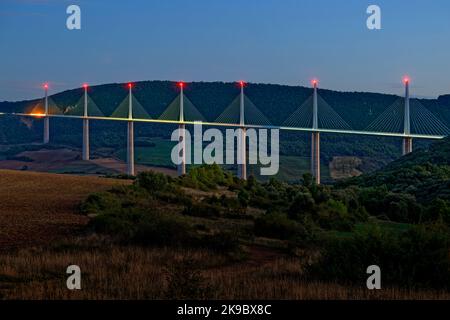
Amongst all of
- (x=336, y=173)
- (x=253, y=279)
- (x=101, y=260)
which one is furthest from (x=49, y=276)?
(x=336, y=173)

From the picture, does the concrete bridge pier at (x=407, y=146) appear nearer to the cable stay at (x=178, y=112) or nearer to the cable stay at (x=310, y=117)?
the cable stay at (x=310, y=117)

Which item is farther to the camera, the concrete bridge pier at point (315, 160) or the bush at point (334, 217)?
the concrete bridge pier at point (315, 160)

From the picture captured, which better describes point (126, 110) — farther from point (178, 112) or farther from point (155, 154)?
point (178, 112)

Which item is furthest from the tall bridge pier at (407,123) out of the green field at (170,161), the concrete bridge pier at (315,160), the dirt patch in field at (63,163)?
the dirt patch in field at (63,163)

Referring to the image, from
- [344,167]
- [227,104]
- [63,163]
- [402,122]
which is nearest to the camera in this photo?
[402,122]

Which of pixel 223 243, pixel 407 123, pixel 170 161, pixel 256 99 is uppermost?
pixel 256 99

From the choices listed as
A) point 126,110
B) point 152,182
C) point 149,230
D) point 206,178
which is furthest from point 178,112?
point 149,230

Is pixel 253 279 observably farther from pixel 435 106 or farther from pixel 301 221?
pixel 435 106
